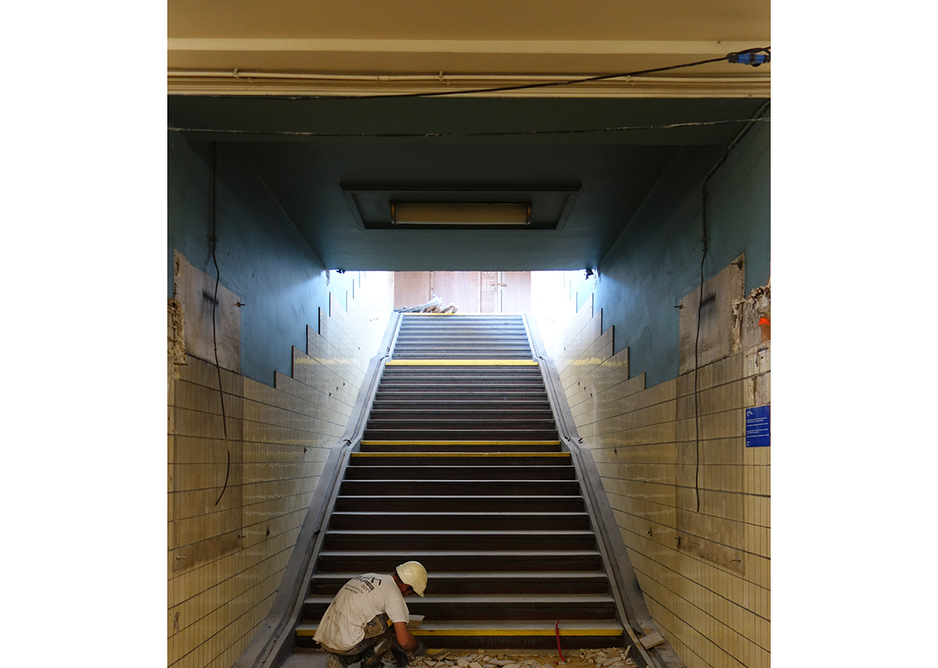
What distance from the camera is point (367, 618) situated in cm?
445

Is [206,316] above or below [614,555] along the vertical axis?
above

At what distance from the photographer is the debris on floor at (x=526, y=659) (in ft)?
16.1

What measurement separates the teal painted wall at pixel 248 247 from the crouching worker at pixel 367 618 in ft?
5.20

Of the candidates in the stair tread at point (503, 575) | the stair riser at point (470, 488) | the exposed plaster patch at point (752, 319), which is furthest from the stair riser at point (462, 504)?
the exposed plaster patch at point (752, 319)

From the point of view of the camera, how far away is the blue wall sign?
3.24 meters

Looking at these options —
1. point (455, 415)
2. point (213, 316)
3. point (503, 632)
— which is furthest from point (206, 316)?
point (455, 415)

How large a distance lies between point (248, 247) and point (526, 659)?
3.38 metres

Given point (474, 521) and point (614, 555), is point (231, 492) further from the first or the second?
point (614, 555)

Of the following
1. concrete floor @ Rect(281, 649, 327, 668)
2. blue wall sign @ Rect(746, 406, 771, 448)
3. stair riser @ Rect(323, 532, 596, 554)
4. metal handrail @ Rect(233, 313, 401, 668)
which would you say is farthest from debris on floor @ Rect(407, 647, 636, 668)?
blue wall sign @ Rect(746, 406, 771, 448)

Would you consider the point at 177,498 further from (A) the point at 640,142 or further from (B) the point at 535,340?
(B) the point at 535,340

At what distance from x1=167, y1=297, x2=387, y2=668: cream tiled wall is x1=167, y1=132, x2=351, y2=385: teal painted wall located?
232mm

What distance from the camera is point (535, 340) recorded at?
1241cm

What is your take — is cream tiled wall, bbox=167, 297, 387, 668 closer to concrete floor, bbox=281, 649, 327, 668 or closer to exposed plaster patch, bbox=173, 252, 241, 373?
exposed plaster patch, bbox=173, 252, 241, 373

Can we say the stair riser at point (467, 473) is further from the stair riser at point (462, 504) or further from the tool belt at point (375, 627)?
the tool belt at point (375, 627)
